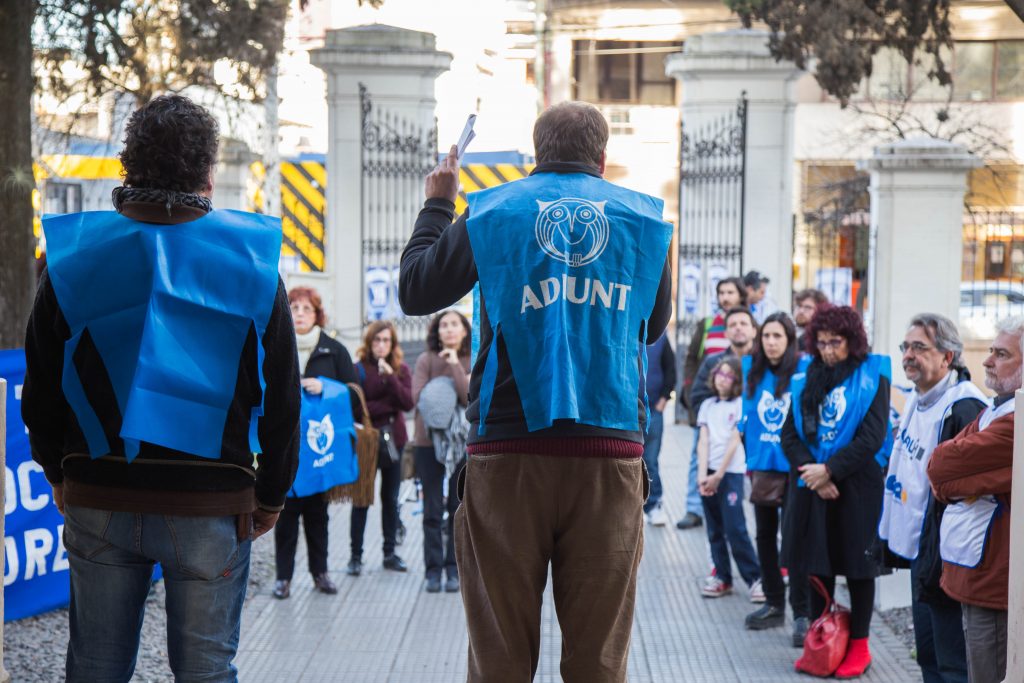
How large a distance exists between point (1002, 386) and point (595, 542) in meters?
1.98

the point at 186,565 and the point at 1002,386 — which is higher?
the point at 1002,386

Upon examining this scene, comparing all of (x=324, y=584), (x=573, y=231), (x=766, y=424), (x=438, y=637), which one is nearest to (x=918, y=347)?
(x=766, y=424)

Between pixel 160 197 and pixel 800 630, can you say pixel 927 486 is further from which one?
pixel 160 197

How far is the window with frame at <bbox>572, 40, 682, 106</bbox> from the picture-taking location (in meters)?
36.3

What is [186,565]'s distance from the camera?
3465mm

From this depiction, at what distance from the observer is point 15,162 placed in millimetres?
6758

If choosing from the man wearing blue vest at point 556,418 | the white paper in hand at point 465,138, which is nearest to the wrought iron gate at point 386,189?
the white paper in hand at point 465,138

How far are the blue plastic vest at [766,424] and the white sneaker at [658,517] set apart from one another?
9.58ft

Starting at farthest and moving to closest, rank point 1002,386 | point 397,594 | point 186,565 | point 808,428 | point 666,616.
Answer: point 397,594, point 666,616, point 808,428, point 1002,386, point 186,565

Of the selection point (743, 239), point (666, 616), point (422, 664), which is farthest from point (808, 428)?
point (743, 239)

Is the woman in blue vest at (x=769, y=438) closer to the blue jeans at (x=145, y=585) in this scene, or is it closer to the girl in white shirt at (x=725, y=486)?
the girl in white shirt at (x=725, y=486)

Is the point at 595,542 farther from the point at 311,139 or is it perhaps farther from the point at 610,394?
the point at 311,139

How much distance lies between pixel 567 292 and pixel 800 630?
3975 mm

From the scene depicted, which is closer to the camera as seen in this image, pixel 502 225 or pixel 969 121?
pixel 502 225
